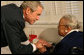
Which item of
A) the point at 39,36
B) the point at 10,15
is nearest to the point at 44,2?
the point at 39,36

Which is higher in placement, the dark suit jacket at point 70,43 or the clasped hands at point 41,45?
the dark suit jacket at point 70,43

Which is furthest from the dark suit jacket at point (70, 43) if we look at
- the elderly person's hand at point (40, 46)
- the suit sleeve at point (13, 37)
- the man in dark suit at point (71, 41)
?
the suit sleeve at point (13, 37)

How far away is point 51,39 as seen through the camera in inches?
115

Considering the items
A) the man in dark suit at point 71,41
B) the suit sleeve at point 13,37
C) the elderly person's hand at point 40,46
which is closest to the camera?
the man in dark suit at point 71,41

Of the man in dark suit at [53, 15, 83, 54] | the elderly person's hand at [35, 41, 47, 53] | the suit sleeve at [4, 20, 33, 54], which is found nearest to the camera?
the man in dark suit at [53, 15, 83, 54]

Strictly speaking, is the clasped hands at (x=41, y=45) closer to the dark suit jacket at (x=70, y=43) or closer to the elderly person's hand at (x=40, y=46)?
the elderly person's hand at (x=40, y=46)

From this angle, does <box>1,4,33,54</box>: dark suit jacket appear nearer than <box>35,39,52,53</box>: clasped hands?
Yes

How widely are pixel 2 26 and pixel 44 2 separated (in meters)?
1.36

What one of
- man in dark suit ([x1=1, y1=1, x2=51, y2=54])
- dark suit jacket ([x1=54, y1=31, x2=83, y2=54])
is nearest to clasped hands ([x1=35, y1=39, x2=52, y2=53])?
man in dark suit ([x1=1, y1=1, x2=51, y2=54])

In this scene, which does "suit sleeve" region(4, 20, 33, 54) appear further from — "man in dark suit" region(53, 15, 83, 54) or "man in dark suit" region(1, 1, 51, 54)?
"man in dark suit" region(53, 15, 83, 54)

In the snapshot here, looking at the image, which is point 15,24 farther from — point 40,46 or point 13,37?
point 40,46

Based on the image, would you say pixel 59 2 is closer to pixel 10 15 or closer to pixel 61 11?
pixel 61 11

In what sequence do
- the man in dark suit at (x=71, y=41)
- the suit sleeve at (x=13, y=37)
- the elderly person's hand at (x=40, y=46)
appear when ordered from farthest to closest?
1. the elderly person's hand at (x=40, y=46)
2. the suit sleeve at (x=13, y=37)
3. the man in dark suit at (x=71, y=41)

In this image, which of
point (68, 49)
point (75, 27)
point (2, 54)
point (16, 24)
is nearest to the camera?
point (68, 49)
